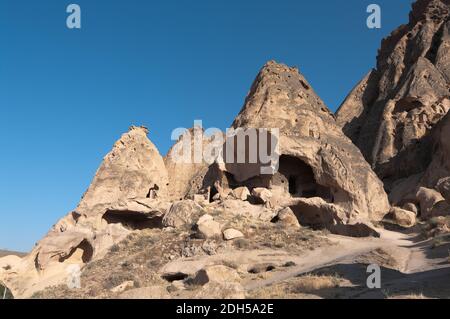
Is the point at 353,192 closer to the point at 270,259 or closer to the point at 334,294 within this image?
the point at 270,259

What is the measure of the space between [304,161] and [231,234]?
7.79 meters

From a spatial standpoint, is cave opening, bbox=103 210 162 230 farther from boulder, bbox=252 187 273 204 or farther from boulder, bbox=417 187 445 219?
boulder, bbox=417 187 445 219

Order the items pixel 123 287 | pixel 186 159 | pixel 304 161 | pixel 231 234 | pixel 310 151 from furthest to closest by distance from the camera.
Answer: pixel 186 159 → pixel 304 161 → pixel 310 151 → pixel 231 234 → pixel 123 287

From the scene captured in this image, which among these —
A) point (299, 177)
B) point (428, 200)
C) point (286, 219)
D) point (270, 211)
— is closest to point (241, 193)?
point (270, 211)

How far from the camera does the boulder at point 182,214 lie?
16.9 meters

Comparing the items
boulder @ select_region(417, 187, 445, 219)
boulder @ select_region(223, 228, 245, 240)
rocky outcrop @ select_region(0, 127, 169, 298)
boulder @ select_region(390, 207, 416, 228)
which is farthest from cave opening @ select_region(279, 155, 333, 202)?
boulder @ select_region(223, 228, 245, 240)

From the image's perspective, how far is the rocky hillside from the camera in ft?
37.2

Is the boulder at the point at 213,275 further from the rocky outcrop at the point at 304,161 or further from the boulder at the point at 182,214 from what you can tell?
the rocky outcrop at the point at 304,161

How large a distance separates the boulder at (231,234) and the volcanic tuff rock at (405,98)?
15.8 m

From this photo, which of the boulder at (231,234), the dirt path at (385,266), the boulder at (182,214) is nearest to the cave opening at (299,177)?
the dirt path at (385,266)

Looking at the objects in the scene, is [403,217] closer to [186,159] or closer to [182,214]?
[182,214]

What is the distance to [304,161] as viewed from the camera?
21.0 m

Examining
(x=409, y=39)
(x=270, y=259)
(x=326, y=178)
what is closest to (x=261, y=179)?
(x=326, y=178)
